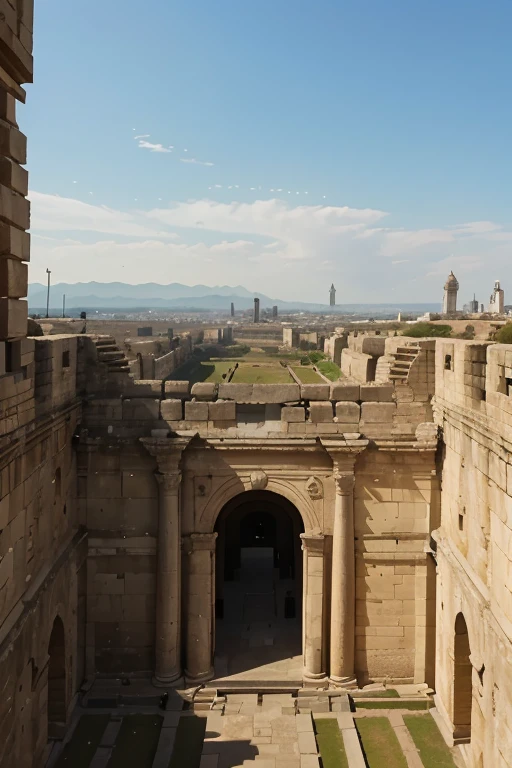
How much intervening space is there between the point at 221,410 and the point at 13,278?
21.6 feet

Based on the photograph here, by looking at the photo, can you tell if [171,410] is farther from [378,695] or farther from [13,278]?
[378,695]

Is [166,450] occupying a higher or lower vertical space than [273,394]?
lower

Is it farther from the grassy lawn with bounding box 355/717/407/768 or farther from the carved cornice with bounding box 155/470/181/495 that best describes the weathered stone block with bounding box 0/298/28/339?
the grassy lawn with bounding box 355/717/407/768

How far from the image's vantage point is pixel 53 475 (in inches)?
519

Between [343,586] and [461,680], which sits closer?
[461,680]

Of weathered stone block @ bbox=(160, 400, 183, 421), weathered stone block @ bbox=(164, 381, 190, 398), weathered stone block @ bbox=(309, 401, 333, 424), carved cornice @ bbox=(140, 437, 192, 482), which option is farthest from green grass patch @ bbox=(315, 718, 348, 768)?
weathered stone block @ bbox=(164, 381, 190, 398)

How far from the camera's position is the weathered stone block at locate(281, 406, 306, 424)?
1529cm

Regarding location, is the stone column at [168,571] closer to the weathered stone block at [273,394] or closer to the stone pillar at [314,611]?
the weathered stone block at [273,394]

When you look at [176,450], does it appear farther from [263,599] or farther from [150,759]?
[263,599]

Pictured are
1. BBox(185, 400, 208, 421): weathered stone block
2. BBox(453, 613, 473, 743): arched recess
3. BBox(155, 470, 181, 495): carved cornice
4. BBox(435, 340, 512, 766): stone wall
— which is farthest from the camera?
BBox(185, 400, 208, 421): weathered stone block

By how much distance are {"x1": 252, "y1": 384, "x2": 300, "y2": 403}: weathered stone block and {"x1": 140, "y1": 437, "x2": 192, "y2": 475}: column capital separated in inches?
80.4

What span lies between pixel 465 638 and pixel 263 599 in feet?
28.8

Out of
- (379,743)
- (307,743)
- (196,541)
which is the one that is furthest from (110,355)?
(379,743)

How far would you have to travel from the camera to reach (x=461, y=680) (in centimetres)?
1329
